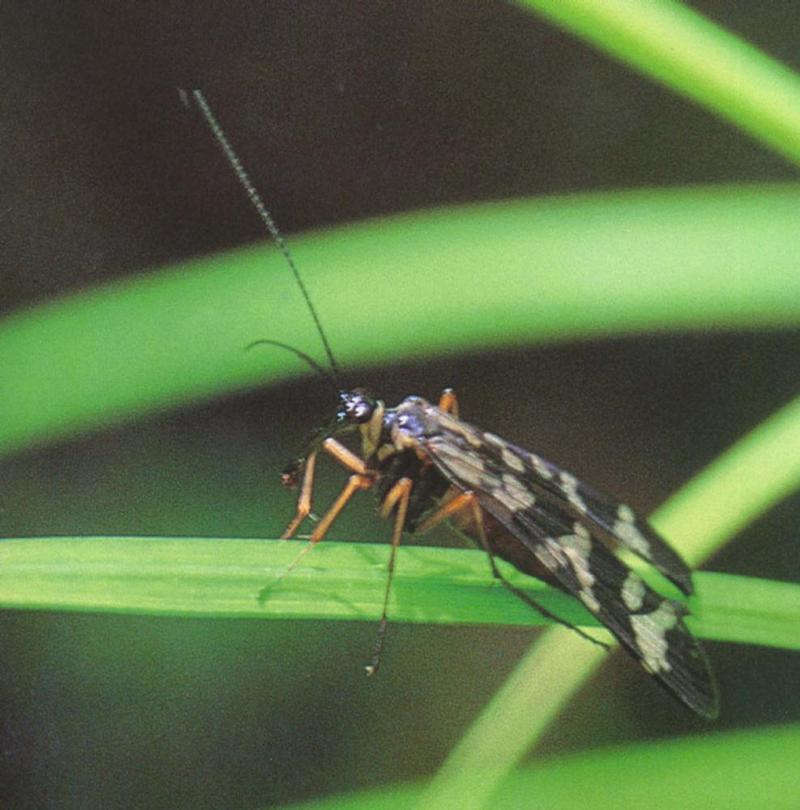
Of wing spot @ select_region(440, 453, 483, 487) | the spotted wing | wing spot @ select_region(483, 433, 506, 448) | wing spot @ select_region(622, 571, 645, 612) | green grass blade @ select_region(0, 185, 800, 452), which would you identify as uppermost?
green grass blade @ select_region(0, 185, 800, 452)

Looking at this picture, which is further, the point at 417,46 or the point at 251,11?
the point at 417,46

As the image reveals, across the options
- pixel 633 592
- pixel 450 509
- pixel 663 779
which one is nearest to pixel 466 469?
pixel 450 509

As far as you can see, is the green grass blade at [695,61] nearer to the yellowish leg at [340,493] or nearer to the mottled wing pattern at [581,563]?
the mottled wing pattern at [581,563]

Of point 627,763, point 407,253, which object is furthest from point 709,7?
point 627,763

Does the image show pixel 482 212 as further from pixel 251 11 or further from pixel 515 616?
pixel 515 616

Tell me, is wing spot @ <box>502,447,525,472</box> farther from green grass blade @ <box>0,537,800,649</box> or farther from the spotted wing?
green grass blade @ <box>0,537,800,649</box>

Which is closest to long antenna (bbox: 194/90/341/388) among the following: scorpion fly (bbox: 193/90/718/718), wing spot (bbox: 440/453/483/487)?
scorpion fly (bbox: 193/90/718/718)

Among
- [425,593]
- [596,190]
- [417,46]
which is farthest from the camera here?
[596,190]

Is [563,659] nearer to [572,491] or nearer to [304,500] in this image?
[572,491]
